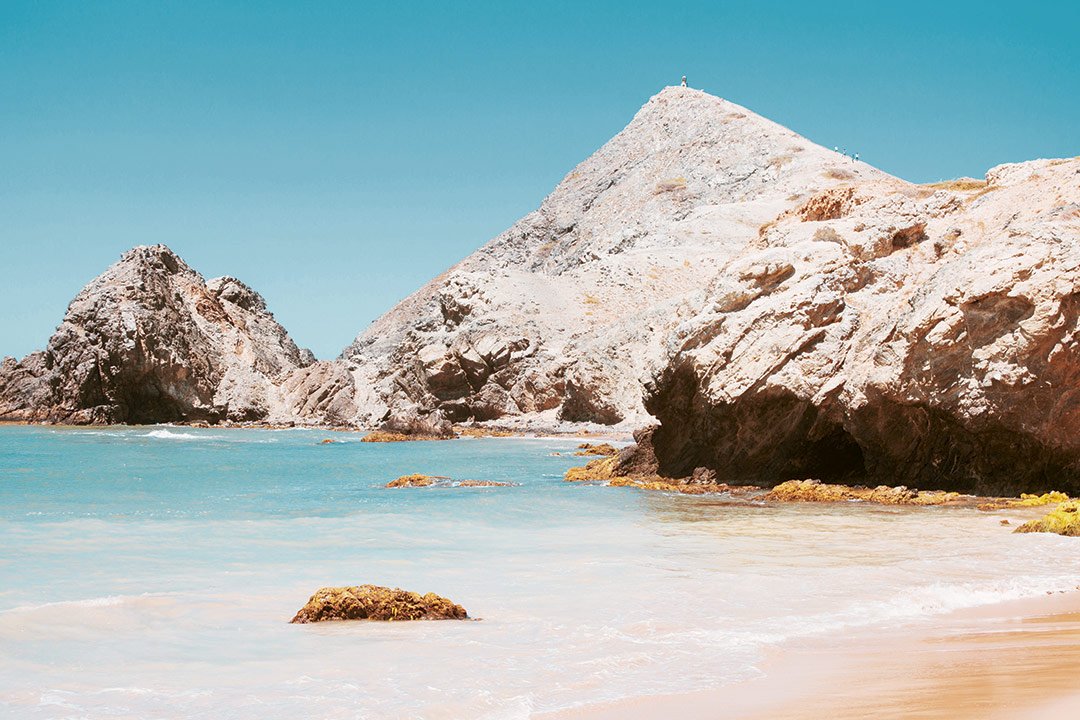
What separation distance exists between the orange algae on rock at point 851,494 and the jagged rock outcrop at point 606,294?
5.05 metres

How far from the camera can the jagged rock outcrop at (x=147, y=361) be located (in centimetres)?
5741

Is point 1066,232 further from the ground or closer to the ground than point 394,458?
further from the ground

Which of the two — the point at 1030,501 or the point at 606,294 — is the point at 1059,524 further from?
the point at 606,294

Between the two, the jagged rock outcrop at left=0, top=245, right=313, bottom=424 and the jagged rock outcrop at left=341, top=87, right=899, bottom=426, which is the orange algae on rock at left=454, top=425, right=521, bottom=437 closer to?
the jagged rock outcrop at left=341, top=87, right=899, bottom=426

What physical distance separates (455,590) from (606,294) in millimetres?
52727

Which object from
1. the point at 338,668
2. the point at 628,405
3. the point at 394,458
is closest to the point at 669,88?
the point at 628,405

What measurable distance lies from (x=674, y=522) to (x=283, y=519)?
653 cm

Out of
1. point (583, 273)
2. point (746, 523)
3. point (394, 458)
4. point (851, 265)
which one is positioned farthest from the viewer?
point (583, 273)

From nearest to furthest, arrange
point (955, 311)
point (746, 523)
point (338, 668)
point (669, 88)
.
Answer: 1. point (338, 668)
2. point (746, 523)
3. point (955, 311)
4. point (669, 88)

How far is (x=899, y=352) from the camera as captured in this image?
17.5m

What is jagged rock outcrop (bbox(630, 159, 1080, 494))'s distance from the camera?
16.0 m

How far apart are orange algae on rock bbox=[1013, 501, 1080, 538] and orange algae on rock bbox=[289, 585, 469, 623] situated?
8.39 m

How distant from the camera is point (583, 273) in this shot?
67.0 metres

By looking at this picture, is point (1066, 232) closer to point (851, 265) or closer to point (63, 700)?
point (851, 265)
